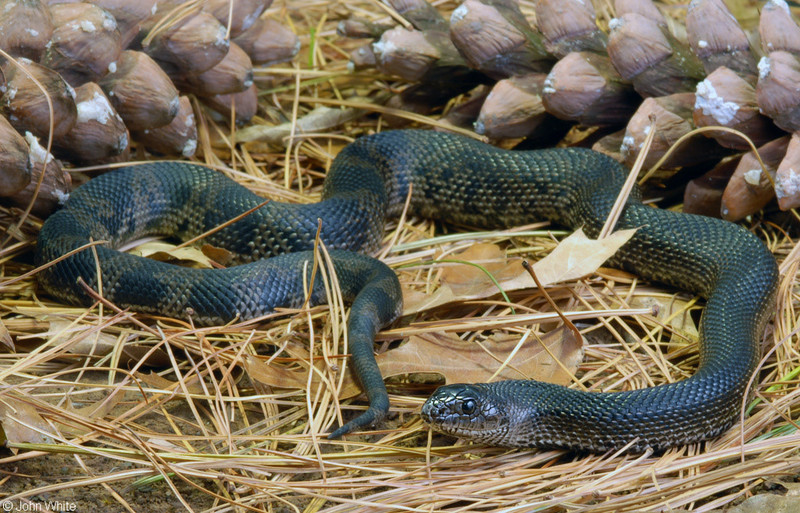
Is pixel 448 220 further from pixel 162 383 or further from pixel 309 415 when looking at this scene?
pixel 162 383

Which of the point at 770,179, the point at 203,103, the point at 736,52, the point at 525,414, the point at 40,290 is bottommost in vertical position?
the point at 40,290

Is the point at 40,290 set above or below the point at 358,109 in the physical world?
below

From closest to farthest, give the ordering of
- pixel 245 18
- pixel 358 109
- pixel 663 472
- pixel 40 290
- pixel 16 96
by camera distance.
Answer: pixel 663 472, pixel 16 96, pixel 40 290, pixel 245 18, pixel 358 109

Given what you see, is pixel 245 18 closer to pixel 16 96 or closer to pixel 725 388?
pixel 16 96

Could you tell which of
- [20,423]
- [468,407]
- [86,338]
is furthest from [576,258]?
[20,423]

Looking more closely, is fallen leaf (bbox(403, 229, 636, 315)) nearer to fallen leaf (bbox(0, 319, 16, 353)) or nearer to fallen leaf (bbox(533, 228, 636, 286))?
fallen leaf (bbox(533, 228, 636, 286))

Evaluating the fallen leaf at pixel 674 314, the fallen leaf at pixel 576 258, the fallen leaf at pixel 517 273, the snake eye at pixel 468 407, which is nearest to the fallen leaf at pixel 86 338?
the fallen leaf at pixel 517 273

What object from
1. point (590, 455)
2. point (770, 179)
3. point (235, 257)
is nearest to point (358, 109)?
point (235, 257)

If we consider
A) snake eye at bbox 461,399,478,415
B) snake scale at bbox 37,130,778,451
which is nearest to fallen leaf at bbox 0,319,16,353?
snake scale at bbox 37,130,778,451
